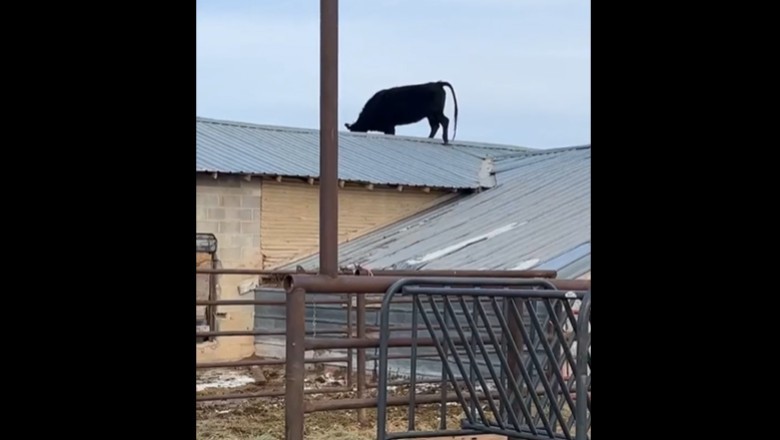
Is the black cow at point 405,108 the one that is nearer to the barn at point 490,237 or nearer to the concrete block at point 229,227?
the barn at point 490,237

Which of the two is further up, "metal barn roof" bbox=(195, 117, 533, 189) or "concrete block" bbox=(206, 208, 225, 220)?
"metal barn roof" bbox=(195, 117, 533, 189)

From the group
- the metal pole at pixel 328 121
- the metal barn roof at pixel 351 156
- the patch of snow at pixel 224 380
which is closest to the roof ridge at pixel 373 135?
the metal barn roof at pixel 351 156

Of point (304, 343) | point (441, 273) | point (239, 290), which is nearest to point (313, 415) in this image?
point (441, 273)

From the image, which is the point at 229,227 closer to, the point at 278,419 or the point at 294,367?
the point at 278,419

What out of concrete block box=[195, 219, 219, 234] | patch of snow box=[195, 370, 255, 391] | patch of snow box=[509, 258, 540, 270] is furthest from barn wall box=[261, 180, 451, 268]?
patch of snow box=[509, 258, 540, 270]

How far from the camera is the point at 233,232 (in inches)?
522

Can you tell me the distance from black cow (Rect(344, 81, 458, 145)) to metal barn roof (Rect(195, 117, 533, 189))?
108cm

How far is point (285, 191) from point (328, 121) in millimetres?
9165

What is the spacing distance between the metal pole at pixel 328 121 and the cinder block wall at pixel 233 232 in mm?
7727

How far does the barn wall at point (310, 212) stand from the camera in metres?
13.8

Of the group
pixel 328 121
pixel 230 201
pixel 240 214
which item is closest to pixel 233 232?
pixel 240 214

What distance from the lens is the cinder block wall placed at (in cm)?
1283

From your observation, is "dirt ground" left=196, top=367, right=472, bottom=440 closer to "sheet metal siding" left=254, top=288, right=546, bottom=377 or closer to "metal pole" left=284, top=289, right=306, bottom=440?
"sheet metal siding" left=254, top=288, right=546, bottom=377
